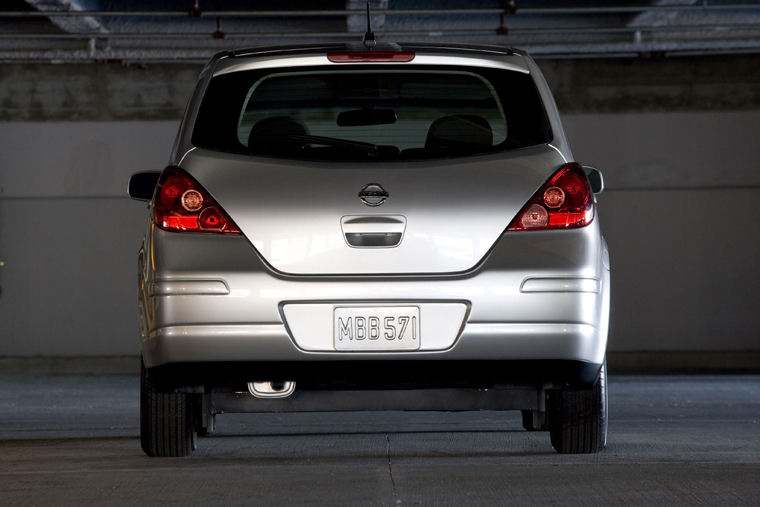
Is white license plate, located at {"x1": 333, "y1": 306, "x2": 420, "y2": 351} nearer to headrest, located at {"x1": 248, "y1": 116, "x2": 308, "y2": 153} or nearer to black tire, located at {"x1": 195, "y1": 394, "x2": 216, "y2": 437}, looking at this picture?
headrest, located at {"x1": 248, "y1": 116, "x2": 308, "y2": 153}

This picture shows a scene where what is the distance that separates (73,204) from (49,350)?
1776mm

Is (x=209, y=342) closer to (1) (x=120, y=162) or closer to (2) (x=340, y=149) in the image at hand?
(2) (x=340, y=149)

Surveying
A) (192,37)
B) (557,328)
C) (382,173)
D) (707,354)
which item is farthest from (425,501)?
(707,354)

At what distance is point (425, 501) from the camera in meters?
4.35

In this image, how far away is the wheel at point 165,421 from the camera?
5.40 meters

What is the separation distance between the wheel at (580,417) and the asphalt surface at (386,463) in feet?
0.28

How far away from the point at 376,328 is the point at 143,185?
1.41 metres

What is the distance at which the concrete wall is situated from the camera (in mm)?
16641

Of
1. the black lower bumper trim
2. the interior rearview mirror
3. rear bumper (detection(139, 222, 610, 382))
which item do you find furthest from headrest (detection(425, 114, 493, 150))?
the black lower bumper trim

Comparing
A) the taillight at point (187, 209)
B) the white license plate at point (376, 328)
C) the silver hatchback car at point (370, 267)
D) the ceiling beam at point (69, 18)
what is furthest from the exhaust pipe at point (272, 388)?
the ceiling beam at point (69, 18)

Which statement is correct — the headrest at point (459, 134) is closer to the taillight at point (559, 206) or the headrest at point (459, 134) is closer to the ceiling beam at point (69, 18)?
the taillight at point (559, 206)

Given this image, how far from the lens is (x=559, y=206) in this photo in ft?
15.8

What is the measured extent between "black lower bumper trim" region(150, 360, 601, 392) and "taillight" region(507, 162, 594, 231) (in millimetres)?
471

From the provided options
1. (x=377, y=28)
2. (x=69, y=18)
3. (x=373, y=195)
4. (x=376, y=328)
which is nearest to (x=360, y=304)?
(x=376, y=328)
